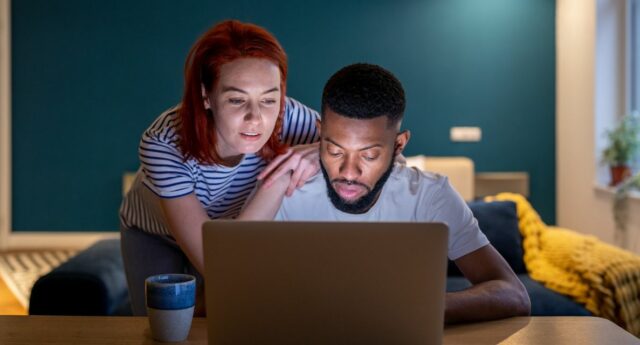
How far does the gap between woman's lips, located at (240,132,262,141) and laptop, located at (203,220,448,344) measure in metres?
0.43

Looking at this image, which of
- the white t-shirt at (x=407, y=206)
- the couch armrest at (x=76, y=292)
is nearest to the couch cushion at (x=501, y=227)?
the couch armrest at (x=76, y=292)

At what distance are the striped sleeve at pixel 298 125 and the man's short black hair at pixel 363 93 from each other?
126mm

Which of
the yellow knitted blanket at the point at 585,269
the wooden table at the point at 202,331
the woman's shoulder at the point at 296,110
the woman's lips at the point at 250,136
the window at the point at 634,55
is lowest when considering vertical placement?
the yellow knitted blanket at the point at 585,269

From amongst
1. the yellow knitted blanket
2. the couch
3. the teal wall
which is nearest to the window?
the teal wall

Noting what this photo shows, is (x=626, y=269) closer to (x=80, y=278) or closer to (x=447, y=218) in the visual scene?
(x=447, y=218)

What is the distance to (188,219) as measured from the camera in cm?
163

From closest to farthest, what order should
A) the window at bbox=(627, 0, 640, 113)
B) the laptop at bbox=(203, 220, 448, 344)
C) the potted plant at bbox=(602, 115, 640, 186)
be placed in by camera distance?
the laptop at bbox=(203, 220, 448, 344) → the potted plant at bbox=(602, 115, 640, 186) → the window at bbox=(627, 0, 640, 113)

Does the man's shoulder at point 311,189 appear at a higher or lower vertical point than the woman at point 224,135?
lower

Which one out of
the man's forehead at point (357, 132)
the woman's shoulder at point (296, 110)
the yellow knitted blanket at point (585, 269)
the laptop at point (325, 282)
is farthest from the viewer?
the yellow knitted blanket at point (585, 269)

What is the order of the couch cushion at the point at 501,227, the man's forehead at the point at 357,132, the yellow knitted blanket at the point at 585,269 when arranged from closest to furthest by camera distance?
the man's forehead at the point at 357,132 → the yellow knitted blanket at the point at 585,269 → the couch cushion at the point at 501,227

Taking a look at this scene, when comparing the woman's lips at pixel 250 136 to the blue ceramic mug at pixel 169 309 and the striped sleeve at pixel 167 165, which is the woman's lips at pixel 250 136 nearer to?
the striped sleeve at pixel 167 165

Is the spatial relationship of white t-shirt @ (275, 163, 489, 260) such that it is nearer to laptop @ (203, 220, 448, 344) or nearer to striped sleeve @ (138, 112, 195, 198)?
striped sleeve @ (138, 112, 195, 198)

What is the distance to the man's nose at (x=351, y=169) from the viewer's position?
1596 mm

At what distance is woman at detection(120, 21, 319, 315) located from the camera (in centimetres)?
157
